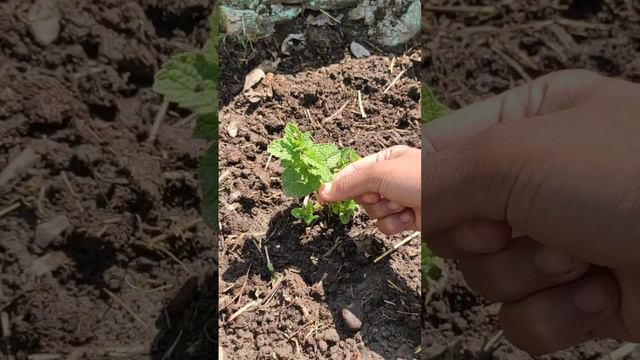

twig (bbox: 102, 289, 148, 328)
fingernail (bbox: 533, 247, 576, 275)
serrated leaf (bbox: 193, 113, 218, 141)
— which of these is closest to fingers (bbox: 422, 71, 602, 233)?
fingernail (bbox: 533, 247, 576, 275)

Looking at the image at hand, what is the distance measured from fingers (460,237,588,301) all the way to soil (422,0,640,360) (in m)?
0.04

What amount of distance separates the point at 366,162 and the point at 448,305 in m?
0.37

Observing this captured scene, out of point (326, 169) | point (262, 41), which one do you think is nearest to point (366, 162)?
point (326, 169)

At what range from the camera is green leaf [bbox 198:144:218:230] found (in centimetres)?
163

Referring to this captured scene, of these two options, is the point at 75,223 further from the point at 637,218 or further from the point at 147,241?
the point at 637,218

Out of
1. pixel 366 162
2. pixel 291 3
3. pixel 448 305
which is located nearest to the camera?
pixel 448 305

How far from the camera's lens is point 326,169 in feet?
5.64

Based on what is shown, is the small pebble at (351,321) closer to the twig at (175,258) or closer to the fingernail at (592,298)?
the twig at (175,258)

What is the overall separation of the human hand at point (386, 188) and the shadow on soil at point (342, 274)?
0.41 feet

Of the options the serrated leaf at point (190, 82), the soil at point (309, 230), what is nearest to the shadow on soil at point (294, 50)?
the soil at point (309, 230)

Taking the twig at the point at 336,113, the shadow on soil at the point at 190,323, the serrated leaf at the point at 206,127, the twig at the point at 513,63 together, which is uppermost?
the twig at the point at 513,63

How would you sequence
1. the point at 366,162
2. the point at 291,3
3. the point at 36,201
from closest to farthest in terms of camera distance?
1. the point at 36,201
2. the point at 366,162
3. the point at 291,3

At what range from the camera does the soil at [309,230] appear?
5.78ft

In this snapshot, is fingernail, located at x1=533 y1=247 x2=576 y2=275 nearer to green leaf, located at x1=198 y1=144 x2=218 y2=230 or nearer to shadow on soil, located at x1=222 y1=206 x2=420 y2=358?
shadow on soil, located at x1=222 y1=206 x2=420 y2=358
